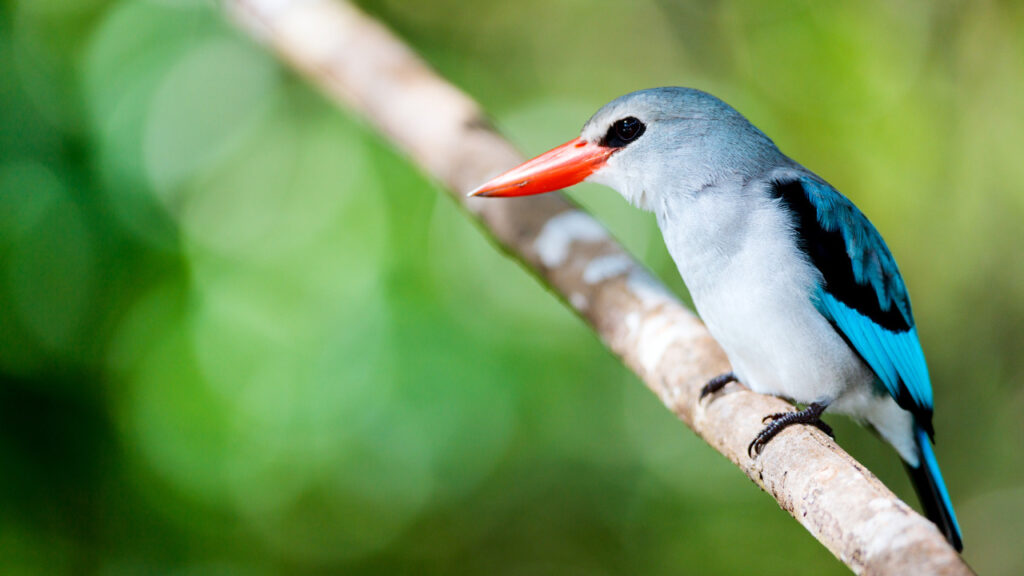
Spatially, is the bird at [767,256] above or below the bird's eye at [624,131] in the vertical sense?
below

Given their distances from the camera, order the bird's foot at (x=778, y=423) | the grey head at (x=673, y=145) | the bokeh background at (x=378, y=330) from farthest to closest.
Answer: the bokeh background at (x=378, y=330) < the grey head at (x=673, y=145) < the bird's foot at (x=778, y=423)

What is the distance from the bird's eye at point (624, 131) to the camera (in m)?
1.82

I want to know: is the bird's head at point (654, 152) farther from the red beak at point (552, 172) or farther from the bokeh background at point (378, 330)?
the bokeh background at point (378, 330)

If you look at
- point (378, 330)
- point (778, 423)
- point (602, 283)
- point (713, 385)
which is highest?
point (378, 330)

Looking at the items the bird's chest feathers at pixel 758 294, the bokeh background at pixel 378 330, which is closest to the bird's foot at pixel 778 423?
the bird's chest feathers at pixel 758 294

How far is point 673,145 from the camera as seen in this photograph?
5.81 feet

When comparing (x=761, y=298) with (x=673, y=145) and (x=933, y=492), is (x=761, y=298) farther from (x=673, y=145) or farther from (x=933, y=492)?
(x=933, y=492)

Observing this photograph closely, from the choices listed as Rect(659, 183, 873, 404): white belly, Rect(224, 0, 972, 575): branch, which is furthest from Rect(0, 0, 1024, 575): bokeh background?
Rect(659, 183, 873, 404): white belly

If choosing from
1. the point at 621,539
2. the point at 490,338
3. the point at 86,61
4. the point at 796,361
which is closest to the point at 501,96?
the point at 490,338

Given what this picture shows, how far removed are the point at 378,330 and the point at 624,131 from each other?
147cm

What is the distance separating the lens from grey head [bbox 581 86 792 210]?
1740mm

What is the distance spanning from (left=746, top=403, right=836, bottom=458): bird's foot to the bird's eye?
68 centimetres

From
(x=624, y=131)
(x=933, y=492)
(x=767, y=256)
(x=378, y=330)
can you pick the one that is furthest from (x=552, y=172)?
(x=378, y=330)

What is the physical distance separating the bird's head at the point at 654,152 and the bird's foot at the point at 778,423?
50 centimetres
